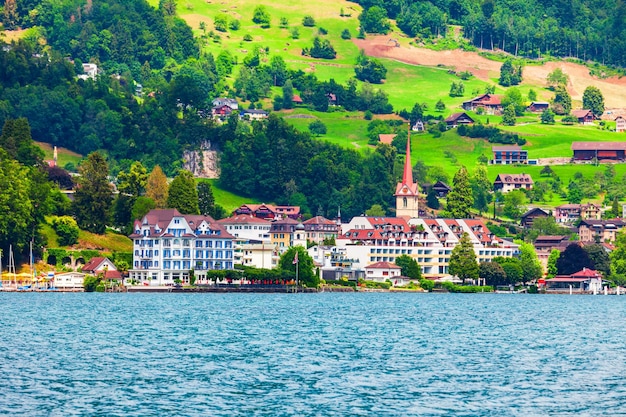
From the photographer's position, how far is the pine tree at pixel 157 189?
177m

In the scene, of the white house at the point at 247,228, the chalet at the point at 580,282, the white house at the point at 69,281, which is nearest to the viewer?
the white house at the point at 69,281

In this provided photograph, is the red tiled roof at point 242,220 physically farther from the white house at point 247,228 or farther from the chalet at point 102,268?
the chalet at point 102,268

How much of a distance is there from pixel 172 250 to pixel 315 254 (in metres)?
21.8

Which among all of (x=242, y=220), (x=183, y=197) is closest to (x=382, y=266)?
(x=242, y=220)

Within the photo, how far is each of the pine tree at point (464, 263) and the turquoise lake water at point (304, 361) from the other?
45856 millimetres

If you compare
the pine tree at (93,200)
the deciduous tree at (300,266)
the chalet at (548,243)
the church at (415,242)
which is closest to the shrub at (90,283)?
the pine tree at (93,200)

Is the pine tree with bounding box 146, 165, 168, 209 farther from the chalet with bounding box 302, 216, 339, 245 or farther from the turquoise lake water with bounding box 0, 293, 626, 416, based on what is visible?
the turquoise lake water with bounding box 0, 293, 626, 416

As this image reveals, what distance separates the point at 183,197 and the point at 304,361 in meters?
104

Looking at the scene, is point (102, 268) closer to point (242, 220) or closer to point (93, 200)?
point (93, 200)

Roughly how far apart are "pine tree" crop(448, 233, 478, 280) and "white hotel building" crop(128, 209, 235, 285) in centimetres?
2690

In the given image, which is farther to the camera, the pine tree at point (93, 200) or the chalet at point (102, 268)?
the pine tree at point (93, 200)

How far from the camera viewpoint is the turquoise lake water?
57.8 m

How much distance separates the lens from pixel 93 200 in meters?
165

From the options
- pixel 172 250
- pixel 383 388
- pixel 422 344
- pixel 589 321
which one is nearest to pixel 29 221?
pixel 172 250
